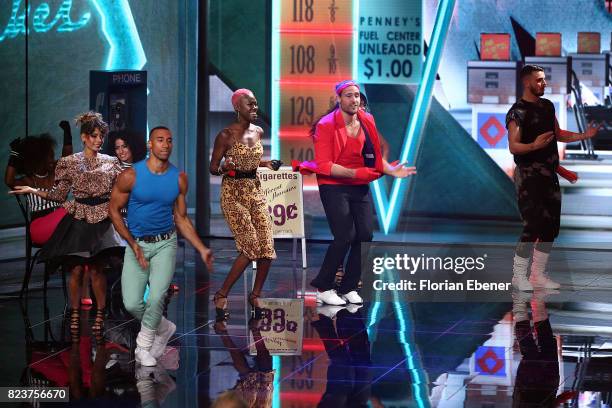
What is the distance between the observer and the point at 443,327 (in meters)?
9.89

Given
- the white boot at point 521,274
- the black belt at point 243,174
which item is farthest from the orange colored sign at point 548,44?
the black belt at point 243,174

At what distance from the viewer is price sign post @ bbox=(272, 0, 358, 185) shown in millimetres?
15609

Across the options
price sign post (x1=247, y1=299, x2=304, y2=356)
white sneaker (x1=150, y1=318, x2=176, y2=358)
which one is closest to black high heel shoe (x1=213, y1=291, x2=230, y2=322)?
price sign post (x1=247, y1=299, x2=304, y2=356)

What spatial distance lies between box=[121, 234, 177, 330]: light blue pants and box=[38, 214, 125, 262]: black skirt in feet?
5.80

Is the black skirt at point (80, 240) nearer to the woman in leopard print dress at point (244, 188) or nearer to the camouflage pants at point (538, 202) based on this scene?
the woman in leopard print dress at point (244, 188)

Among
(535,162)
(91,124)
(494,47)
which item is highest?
(494,47)

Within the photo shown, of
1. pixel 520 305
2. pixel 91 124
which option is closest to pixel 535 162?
pixel 520 305

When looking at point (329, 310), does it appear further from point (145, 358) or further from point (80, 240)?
point (145, 358)

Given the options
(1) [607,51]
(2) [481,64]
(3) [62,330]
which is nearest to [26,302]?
(3) [62,330]

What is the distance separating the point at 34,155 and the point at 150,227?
3.67 meters

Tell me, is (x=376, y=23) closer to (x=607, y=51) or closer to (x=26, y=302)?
(x=607, y=51)

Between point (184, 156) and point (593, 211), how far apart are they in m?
5.46

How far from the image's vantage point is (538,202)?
1160 cm

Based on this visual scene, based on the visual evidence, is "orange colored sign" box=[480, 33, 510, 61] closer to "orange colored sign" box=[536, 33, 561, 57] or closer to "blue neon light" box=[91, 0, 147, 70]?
"orange colored sign" box=[536, 33, 561, 57]
